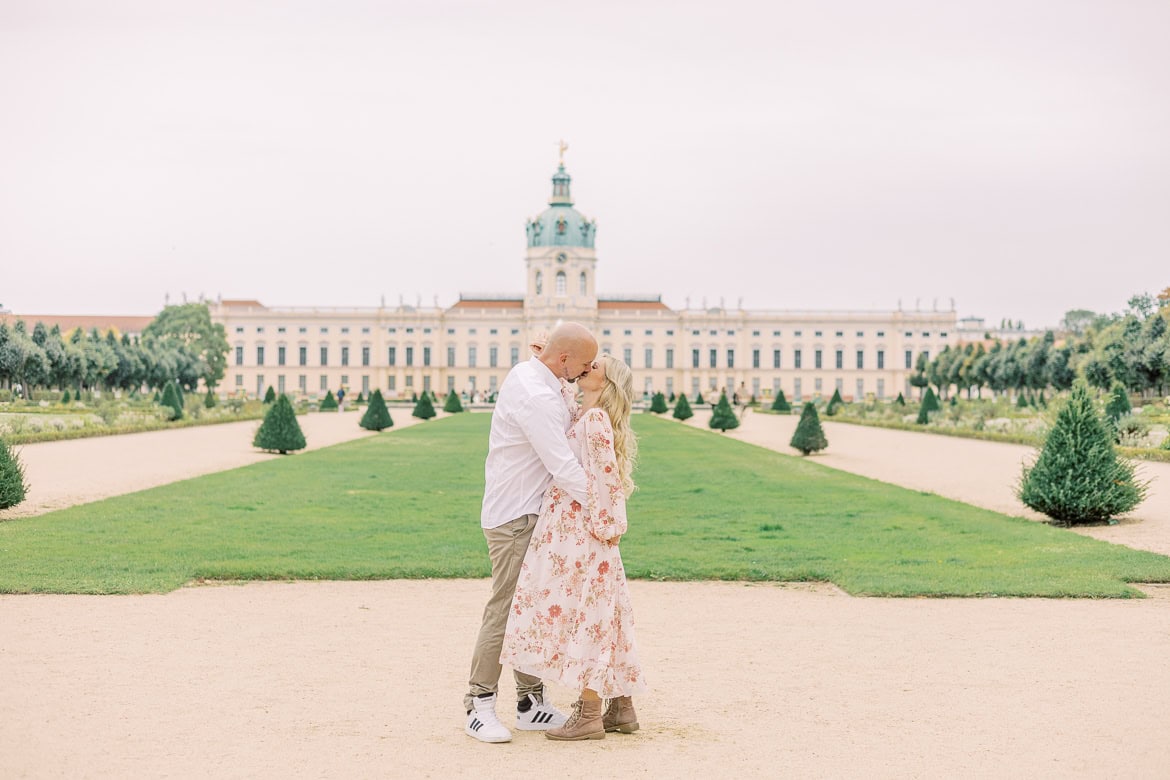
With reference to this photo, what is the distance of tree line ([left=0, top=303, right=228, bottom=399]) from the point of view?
22359 millimetres

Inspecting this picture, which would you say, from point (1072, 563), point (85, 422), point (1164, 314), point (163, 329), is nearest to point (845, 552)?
point (1072, 563)

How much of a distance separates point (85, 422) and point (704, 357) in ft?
176

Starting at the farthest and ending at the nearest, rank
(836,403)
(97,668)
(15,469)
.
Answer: (836,403)
(15,469)
(97,668)

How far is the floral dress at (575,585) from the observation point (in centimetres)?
343

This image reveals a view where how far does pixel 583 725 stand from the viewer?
135 inches

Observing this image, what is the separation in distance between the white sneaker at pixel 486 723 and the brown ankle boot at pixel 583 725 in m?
0.16

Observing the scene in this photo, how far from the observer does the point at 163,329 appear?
183 feet

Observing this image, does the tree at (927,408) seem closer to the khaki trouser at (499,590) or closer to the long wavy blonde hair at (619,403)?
the long wavy blonde hair at (619,403)

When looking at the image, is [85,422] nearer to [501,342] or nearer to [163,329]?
[163,329]

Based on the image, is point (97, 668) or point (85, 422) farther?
point (85, 422)

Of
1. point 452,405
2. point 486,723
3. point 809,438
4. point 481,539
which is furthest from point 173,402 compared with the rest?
point 486,723

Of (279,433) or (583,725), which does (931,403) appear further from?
(583,725)

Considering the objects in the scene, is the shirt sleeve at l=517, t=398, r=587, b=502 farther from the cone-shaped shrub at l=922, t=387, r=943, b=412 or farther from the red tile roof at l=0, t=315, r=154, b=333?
the red tile roof at l=0, t=315, r=154, b=333

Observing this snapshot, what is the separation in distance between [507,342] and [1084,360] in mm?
43144
